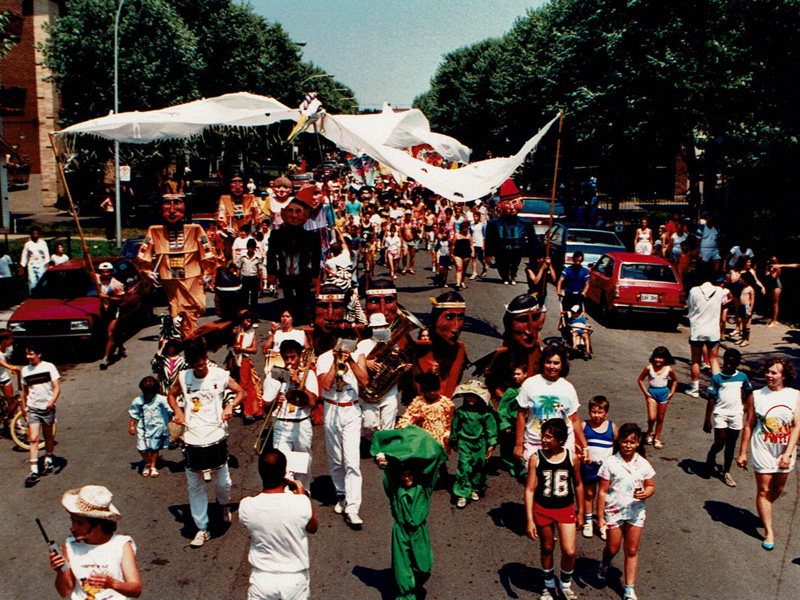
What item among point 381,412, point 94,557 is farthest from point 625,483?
point 94,557

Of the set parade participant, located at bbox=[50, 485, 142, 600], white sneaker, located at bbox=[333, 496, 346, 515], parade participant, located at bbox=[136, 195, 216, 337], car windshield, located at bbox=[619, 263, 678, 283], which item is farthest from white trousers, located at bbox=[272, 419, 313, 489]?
car windshield, located at bbox=[619, 263, 678, 283]

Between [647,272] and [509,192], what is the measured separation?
16.9 feet

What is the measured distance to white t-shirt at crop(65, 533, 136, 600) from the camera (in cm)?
441

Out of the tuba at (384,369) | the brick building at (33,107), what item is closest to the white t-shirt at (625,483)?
the tuba at (384,369)

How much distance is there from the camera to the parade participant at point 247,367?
1016 cm

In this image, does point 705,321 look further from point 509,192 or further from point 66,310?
point 66,310

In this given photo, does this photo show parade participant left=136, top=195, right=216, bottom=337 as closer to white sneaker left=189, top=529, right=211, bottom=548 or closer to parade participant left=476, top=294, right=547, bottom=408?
white sneaker left=189, top=529, right=211, bottom=548

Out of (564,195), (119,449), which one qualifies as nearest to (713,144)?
(564,195)

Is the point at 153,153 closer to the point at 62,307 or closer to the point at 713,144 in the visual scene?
the point at 62,307

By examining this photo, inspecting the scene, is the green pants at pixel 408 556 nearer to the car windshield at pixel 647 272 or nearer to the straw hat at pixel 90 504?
the straw hat at pixel 90 504

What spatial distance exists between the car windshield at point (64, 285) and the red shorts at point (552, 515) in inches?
437

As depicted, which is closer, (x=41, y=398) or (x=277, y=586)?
(x=277, y=586)

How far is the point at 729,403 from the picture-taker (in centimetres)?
877

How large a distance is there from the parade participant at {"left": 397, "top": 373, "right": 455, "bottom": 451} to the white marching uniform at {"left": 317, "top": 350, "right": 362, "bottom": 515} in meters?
0.55
